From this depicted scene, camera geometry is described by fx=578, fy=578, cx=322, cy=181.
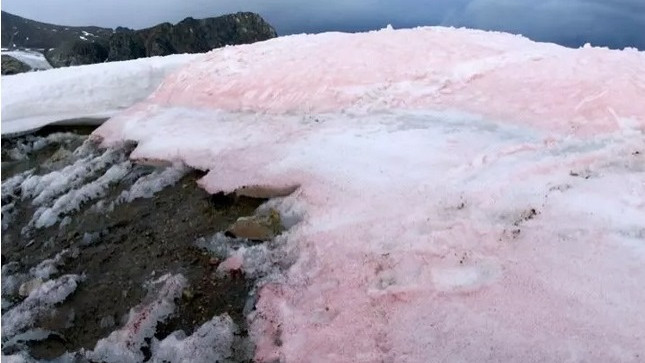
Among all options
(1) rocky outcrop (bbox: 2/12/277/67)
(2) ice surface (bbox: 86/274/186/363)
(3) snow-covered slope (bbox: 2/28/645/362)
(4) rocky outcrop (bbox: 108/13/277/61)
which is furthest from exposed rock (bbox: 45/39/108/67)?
(2) ice surface (bbox: 86/274/186/363)

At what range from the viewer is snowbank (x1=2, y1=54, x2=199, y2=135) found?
29.3 feet

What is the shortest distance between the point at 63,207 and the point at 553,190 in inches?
176

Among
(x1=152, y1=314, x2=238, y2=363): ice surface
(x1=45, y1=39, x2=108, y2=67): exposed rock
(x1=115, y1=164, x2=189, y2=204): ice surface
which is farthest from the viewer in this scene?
(x1=45, y1=39, x2=108, y2=67): exposed rock

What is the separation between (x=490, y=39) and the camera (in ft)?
26.5

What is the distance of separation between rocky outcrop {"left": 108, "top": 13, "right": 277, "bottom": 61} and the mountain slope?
26.4m

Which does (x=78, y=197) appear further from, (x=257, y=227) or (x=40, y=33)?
(x=40, y=33)

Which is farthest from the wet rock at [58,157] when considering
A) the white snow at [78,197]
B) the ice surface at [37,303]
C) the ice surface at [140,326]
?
the ice surface at [140,326]

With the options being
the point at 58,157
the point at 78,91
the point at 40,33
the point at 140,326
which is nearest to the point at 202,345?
the point at 140,326

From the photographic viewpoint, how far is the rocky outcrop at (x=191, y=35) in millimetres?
93688

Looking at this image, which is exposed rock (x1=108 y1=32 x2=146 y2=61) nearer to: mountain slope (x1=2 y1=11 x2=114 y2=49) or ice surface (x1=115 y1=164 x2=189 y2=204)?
mountain slope (x1=2 y1=11 x2=114 y2=49)

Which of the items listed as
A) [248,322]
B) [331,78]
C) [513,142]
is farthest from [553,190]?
[331,78]

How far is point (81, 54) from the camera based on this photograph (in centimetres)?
9400

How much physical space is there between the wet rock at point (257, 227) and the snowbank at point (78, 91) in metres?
5.10

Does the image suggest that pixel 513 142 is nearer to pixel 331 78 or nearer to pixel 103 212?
pixel 331 78
